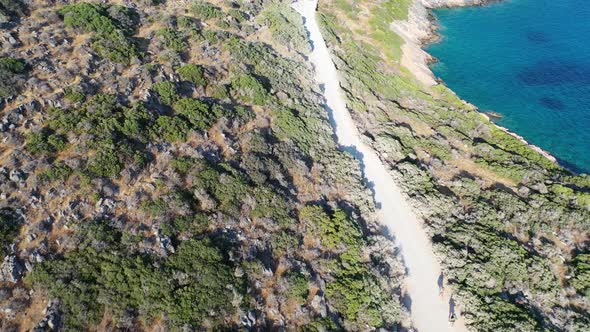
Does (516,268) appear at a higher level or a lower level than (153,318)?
higher

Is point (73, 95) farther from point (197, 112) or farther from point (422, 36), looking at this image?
point (422, 36)

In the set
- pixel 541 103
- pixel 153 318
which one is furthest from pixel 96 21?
pixel 541 103

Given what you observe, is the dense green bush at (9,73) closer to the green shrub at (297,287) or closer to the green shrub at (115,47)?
the green shrub at (115,47)

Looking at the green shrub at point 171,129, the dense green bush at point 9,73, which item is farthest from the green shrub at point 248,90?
the dense green bush at point 9,73

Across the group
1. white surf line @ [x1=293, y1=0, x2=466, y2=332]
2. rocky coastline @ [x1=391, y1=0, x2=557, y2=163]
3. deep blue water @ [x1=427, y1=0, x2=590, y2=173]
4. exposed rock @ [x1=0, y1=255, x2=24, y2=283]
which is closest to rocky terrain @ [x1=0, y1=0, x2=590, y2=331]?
exposed rock @ [x1=0, y1=255, x2=24, y2=283]

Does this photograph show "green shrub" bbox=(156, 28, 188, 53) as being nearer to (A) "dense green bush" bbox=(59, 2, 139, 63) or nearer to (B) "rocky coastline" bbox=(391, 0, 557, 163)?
(A) "dense green bush" bbox=(59, 2, 139, 63)

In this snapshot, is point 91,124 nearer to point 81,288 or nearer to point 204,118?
point 204,118
